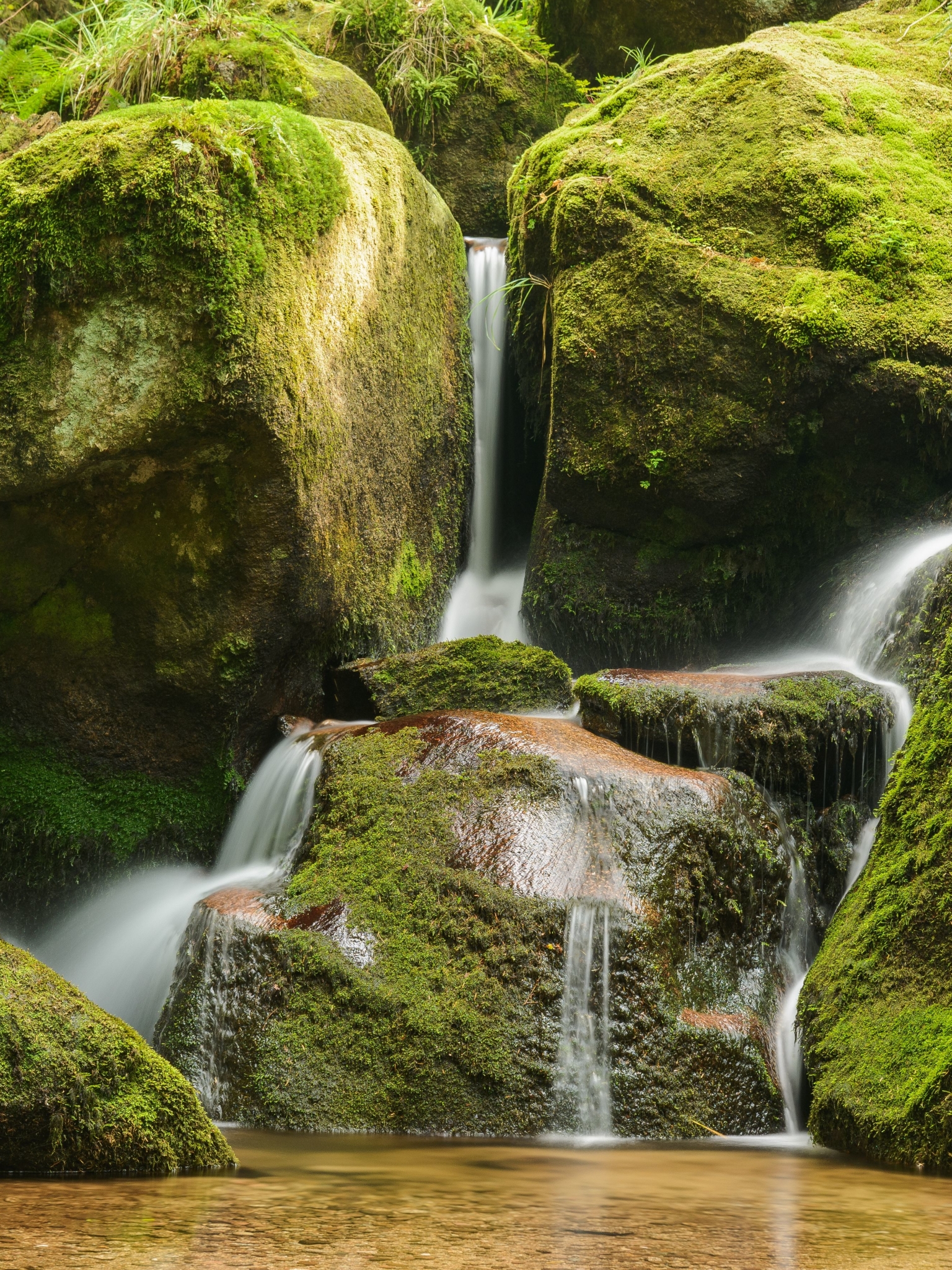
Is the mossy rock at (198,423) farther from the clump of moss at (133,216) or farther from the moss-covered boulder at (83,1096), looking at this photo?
the moss-covered boulder at (83,1096)

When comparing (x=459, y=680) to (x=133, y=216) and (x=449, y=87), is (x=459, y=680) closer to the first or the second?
(x=133, y=216)

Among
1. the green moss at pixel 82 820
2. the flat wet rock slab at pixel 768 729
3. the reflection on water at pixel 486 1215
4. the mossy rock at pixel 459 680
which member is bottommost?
the reflection on water at pixel 486 1215

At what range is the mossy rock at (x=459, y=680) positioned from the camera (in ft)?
19.5

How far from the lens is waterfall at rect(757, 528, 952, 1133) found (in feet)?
13.8

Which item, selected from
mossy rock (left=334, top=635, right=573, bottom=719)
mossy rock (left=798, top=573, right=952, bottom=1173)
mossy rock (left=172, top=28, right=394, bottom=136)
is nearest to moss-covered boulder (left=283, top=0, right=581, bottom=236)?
mossy rock (left=172, top=28, right=394, bottom=136)

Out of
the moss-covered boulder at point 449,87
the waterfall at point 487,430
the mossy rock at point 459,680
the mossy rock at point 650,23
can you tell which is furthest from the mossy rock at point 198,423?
the mossy rock at point 650,23

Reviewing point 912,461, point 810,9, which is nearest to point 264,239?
point 912,461

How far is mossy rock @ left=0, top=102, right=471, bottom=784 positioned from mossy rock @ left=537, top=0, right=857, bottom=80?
13.4ft

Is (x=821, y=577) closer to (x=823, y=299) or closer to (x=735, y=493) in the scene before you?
(x=735, y=493)

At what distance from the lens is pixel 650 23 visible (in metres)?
9.98

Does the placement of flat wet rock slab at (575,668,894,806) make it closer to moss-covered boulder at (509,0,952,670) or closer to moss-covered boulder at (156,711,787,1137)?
moss-covered boulder at (156,711,787,1137)

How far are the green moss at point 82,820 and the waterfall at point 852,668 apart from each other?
290 cm

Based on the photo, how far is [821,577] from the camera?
7.02 meters

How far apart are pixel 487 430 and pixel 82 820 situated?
3.92 m
